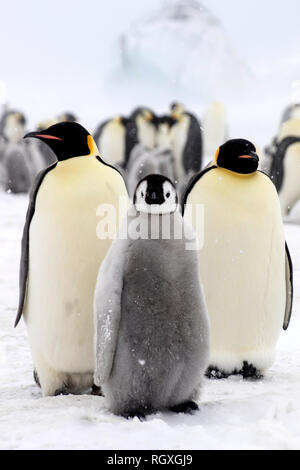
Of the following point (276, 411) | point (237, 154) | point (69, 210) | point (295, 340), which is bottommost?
point (295, 340)

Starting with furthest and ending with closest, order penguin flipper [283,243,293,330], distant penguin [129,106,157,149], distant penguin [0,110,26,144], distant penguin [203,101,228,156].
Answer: distant penguin [203,101,228,156], distant penguin [0,110,26,144], distant penguin [129,106,157,149], penguin flipper [283,243,293,330]

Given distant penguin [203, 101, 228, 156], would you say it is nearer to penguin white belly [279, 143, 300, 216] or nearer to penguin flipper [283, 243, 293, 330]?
penguin white belly [279, 143, 300, 216]

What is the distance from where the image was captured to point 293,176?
25.8 feet

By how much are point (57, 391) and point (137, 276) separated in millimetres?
803

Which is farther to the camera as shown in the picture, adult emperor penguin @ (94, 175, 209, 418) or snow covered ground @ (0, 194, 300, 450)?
adult emperor penguin @ (94, 175, 209, 418)

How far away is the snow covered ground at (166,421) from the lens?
1.74m

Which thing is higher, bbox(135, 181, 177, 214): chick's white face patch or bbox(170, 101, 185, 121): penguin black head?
bbox(170, 101, 185, 121): penguin black head

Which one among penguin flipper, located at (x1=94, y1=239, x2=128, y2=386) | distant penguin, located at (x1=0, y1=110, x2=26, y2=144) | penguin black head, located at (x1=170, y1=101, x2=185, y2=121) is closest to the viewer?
penguin flipper, located at (x1=94, y1=239, x2=128, y2=386)

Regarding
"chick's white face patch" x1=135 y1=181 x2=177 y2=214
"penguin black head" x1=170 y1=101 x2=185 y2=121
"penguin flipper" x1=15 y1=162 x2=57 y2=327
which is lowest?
"penguin flipper" x1=15 y1=162 x2=57 y2=327

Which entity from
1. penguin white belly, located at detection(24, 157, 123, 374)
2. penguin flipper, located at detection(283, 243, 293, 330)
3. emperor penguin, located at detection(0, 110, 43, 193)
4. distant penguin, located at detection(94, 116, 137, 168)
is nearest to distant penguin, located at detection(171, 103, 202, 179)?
distant penguin, located at detection(94, 116, 137, 168)

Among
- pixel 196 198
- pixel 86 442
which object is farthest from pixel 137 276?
pixel 196 198

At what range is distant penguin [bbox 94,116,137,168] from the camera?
10219mm

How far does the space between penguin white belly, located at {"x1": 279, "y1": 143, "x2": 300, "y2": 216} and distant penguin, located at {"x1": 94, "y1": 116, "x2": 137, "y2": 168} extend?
3.05m

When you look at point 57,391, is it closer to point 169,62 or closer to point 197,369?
point 197,369
